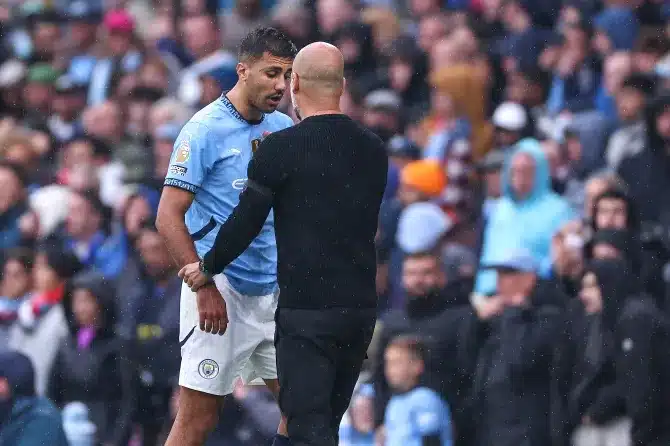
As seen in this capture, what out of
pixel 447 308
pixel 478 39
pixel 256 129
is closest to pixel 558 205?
pixel 447 308

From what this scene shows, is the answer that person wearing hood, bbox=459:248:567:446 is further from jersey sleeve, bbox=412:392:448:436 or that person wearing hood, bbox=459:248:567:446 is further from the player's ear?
the player's ear

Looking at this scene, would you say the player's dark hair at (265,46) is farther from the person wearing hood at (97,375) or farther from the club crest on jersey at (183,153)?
the person wearing hood at (97,375)

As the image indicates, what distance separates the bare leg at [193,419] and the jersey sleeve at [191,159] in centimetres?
96

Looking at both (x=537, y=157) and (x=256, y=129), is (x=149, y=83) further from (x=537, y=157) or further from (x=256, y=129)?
(x=256, y=129)

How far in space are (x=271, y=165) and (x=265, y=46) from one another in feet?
2.65

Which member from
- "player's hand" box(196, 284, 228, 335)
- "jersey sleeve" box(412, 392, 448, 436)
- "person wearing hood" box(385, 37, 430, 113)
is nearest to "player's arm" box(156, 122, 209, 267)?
"player's hand" box(196, 284, 228, 335)

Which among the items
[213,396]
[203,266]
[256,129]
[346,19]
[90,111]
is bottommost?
[213,396]

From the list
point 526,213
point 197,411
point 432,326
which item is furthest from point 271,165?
point 526,213

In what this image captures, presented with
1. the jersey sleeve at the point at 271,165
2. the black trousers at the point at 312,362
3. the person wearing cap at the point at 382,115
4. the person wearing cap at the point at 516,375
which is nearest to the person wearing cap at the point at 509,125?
the person wearing cap at the point at 382,115

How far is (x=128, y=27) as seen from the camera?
1636 centimetres

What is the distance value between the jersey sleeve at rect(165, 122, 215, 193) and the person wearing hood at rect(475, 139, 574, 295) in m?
4.39

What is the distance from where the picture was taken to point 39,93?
16.5 m

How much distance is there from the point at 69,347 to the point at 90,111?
4.51m

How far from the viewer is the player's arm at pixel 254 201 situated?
6512mm
